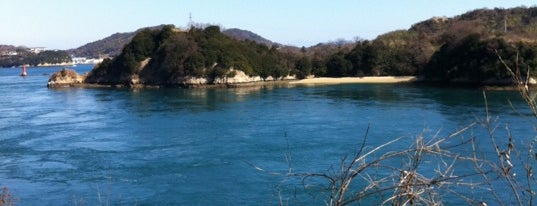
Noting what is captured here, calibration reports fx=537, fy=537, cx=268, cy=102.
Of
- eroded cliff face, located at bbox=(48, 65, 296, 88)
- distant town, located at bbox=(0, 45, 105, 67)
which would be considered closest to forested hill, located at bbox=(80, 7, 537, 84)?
eroded cliff face, located at bbox=(48, 65, 296, 88)

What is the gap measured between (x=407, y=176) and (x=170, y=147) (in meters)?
16.3

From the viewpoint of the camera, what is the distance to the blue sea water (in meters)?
12.1

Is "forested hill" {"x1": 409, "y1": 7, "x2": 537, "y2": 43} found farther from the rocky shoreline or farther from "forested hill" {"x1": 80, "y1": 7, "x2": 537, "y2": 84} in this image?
the rocky shoreline

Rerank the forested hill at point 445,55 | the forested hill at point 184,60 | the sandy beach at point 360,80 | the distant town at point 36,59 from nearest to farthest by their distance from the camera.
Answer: the forested hill at point 445,55 < the sandy beach at point 360,80 < the forested hill at point 184,60 < the distant town at point 36,59

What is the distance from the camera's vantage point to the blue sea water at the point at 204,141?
1209 cm

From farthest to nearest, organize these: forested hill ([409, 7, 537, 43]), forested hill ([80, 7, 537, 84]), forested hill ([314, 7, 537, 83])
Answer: forested hill ([409, 7, 537, 43]), forested hill ([80, 7, 537, 84]), forested hill ([314, 7, 537, 83])

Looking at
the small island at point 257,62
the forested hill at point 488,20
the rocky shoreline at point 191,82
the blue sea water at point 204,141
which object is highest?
the forested hill at point 488,20

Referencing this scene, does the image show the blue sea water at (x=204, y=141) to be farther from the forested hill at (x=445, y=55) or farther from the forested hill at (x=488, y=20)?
the forested hill at (x=488, y=20)

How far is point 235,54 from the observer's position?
5338 centimetres

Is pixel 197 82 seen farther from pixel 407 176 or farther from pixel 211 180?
pixel 407 176

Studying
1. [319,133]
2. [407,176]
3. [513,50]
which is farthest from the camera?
[513,50]

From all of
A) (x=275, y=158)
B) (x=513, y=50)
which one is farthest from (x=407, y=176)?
(x=513, y=50)

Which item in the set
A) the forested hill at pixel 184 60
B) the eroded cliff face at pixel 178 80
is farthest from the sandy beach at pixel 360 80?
the eroded cliff face at pixel 178 80

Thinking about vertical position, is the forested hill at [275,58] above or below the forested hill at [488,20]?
below
